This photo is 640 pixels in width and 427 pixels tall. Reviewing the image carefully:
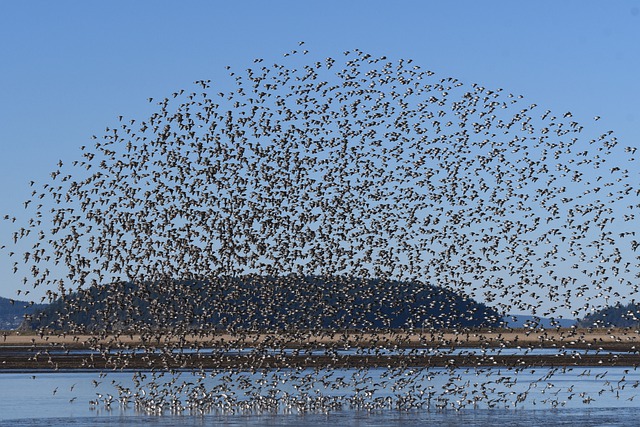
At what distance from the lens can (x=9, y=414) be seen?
49688 mm

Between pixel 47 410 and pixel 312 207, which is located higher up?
pixel 312 207

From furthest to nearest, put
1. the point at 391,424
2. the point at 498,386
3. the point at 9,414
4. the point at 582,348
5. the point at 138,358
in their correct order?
1. the point at 582,348
2. the point at 138,358
3. the point at 498,386
4. the point at 9,414
5. the point at 391,424

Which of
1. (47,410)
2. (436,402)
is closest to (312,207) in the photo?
(436,402)

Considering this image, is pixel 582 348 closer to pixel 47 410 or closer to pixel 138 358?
pixel 138 358

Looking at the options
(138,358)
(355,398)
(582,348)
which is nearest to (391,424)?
(355,398)

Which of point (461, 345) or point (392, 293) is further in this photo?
point (461, 345)

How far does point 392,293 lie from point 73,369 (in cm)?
3298

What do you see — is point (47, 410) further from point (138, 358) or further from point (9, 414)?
point (138, 358)

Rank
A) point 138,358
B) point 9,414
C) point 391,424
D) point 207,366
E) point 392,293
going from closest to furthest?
point 391,424, point 9,414, point 392,293, point 207,366, point 138,358

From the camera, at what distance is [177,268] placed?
180 ft

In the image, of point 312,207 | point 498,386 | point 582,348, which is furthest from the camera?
point 582,348

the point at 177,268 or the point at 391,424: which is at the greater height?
the point at 177,268

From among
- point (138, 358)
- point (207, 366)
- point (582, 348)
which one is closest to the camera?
point (207, 366)

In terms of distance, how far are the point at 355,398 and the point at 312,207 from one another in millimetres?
8572
